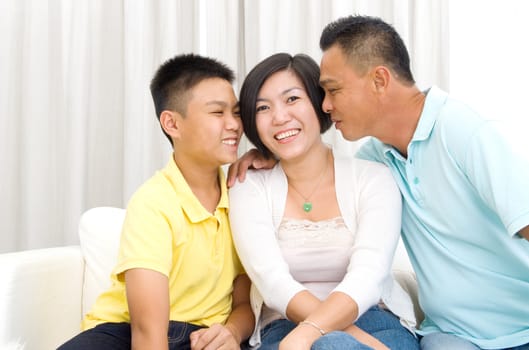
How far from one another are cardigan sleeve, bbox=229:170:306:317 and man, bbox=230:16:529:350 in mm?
264

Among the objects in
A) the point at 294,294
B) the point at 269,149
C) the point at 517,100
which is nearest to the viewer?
the point at 294,294

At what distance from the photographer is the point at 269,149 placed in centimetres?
147

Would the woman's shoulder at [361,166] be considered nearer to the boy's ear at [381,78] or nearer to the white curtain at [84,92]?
the boy's ear at [381,78]

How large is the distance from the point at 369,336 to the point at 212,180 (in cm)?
53

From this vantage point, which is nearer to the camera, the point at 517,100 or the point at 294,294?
the point at 294,294

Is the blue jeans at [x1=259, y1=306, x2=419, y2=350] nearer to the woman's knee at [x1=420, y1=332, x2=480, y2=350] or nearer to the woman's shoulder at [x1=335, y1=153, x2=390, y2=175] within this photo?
the woman's knee at [x1=420, y1=332, x2=480, y2=350]

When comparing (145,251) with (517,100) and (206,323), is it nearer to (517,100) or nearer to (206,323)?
(206,323)

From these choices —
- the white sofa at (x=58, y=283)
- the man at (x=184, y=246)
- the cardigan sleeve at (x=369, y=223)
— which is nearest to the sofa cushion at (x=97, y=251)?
the white sofa at (x=58, y=283)

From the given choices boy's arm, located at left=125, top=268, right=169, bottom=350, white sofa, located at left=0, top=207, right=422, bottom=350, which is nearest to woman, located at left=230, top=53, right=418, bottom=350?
boy's arm, located at left=125, top=268, right=169, bottom=350

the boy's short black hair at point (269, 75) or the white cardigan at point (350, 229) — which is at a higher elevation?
the boy's short black hair at point (269, 75)

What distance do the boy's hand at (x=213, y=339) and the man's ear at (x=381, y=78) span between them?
2.13ft

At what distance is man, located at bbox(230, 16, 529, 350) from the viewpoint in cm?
124

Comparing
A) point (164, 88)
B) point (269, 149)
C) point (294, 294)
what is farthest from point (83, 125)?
point (294, 294)

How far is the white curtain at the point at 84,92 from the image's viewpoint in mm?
2188
